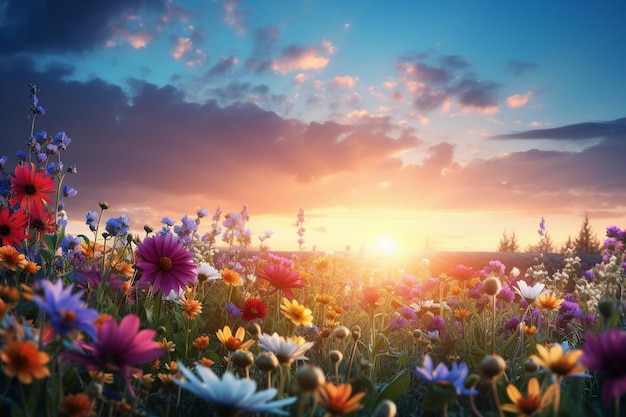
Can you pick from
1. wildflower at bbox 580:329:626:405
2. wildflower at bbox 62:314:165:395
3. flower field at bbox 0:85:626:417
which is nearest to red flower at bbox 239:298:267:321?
flower field at bbox 0:85:626:417

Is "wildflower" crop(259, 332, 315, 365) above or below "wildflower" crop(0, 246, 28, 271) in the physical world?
below

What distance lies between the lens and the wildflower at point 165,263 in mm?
2217

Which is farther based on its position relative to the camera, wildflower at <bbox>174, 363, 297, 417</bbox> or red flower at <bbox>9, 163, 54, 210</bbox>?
red flower at <bbox>9, 163, 54, 210</bbox>

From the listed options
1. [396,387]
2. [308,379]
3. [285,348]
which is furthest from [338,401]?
[396,387]

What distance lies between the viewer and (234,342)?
5.94 feet

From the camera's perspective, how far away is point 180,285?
7.50 feet

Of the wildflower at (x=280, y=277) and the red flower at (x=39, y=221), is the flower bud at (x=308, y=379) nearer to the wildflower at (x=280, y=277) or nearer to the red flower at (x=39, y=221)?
the wildflower at (x=280, y=277)

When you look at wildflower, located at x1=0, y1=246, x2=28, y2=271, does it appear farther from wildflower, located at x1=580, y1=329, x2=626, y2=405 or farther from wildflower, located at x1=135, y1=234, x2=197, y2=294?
wildflower, located at x1=580, y1=329, x2=626, y2=405

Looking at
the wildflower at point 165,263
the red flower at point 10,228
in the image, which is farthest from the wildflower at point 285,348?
the red flower at point 10,228

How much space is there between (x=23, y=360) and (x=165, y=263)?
119 centimetres

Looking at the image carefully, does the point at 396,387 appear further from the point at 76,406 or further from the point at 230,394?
the point at 76,406

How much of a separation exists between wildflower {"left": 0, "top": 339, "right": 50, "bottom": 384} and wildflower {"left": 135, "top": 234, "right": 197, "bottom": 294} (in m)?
1.17

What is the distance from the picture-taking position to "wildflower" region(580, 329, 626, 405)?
1062 mm

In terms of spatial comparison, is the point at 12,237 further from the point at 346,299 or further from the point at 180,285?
the point at 346,299
